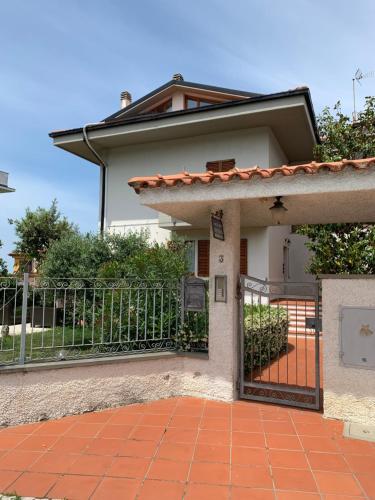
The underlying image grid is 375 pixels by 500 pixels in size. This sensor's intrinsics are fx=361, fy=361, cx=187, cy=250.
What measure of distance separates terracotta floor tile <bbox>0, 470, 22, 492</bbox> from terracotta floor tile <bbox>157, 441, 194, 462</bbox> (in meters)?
1.34

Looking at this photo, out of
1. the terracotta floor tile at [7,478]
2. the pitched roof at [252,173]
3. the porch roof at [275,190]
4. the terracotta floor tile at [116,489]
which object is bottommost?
the terracotta floor tile at [7,478]

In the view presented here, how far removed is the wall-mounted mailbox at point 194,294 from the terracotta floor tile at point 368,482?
2.82 metres

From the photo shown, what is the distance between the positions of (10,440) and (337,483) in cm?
344

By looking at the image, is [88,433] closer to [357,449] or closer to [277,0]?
[357,449]

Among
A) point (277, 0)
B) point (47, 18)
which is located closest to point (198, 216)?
point (277, 0)

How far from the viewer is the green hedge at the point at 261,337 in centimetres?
619

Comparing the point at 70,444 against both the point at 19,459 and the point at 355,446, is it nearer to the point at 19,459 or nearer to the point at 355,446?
the point at 19,459

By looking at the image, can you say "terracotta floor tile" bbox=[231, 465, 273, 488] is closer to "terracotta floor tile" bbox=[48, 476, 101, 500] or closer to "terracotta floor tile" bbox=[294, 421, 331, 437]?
"terracotta floor tile" bbox=[294, 421, 331, 437]

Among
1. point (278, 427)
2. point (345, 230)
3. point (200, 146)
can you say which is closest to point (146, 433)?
point (278, 427)

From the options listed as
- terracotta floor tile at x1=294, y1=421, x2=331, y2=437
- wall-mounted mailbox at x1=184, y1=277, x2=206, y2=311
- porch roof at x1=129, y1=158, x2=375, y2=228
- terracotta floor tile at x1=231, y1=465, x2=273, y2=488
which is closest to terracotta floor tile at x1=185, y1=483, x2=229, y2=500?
terracotta floor tile at x1=231, y1=465, x2=273, y2=488

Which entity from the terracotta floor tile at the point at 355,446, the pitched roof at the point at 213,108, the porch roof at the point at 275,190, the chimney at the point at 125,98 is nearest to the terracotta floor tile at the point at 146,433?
the terracotta floor tile at the point at 355,446

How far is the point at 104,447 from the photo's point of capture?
3.87m

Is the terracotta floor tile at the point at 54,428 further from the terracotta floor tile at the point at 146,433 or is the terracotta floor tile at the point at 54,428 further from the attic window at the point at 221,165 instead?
the attic window at the point at 221,165

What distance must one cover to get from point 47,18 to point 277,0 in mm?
4313
